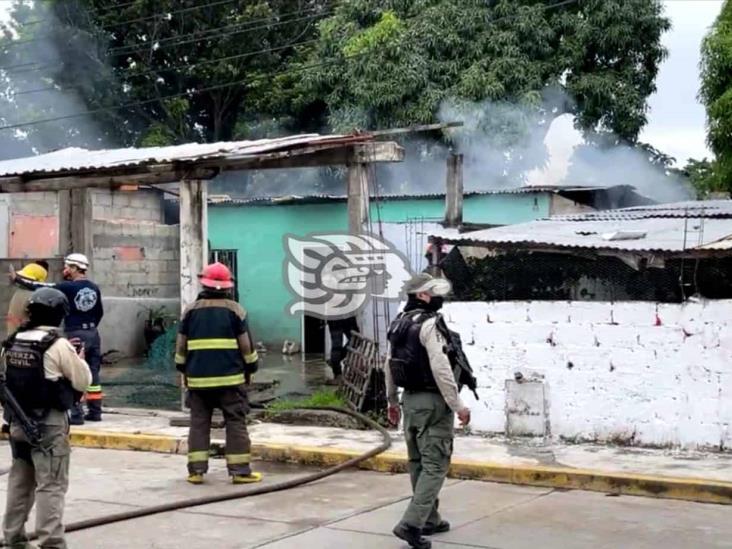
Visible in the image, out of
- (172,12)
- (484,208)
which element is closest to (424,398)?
(484,208)

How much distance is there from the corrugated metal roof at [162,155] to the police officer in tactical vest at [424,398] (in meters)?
4.85

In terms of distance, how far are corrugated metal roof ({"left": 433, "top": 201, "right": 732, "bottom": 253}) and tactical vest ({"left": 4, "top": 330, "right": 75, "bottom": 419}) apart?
496 centimetres

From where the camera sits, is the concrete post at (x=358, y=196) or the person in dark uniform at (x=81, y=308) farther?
the concrete post at (x=358, y=196)

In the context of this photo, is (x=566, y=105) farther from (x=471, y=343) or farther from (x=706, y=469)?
(x=706, y=469)

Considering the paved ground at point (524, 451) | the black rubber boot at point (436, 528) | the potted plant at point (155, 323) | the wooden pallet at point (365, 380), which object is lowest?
the black rubber boot at point (436, 528)

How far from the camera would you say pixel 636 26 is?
928 inches

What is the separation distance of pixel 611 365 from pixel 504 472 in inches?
63.4

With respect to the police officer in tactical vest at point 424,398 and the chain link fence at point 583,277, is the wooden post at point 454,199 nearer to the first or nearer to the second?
the chain link fence at point 583,277

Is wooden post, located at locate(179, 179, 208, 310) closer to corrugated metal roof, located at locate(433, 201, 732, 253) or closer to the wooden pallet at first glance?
the wooden pallet

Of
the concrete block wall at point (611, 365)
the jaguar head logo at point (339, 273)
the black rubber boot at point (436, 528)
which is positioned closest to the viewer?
the black rubber boot at point (436, 528)

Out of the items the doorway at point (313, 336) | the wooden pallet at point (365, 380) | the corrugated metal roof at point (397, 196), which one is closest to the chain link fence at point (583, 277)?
the wooden pallet at point (365, 380)

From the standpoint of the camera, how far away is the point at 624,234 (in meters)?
9.91

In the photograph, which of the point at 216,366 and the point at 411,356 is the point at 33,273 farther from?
the point at 411,356

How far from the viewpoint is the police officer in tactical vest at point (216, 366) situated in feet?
28.0
